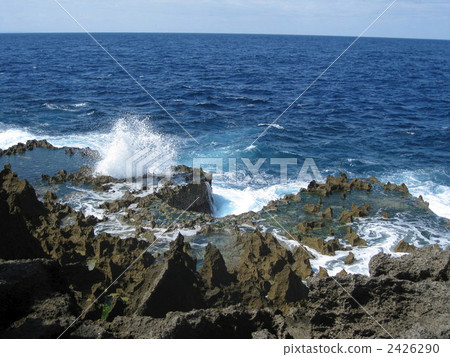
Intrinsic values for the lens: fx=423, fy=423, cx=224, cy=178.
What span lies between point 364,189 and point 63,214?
462 inches

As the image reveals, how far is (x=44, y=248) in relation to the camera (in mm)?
10703

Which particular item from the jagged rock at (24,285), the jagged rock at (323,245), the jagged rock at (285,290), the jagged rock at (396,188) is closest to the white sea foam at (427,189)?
the jagged rock at (396,188)

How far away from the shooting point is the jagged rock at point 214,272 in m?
9.34

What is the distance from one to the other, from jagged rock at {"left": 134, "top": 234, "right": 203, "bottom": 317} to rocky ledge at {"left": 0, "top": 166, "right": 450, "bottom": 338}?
0.07ft

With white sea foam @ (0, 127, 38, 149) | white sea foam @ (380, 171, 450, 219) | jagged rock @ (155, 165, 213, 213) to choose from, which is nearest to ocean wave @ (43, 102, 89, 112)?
white sea foam @ (0, 127, 38, 149)

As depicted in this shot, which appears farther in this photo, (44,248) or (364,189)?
(364,189)

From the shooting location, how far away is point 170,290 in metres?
7.91

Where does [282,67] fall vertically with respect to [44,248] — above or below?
above

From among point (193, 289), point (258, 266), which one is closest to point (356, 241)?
point (258, 266)

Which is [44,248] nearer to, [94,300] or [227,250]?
[94,300]

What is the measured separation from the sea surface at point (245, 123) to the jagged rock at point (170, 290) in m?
7.46

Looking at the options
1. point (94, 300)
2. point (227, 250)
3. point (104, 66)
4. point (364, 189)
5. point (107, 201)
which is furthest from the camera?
point (104, 66)

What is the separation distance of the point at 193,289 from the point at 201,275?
3.20ft
